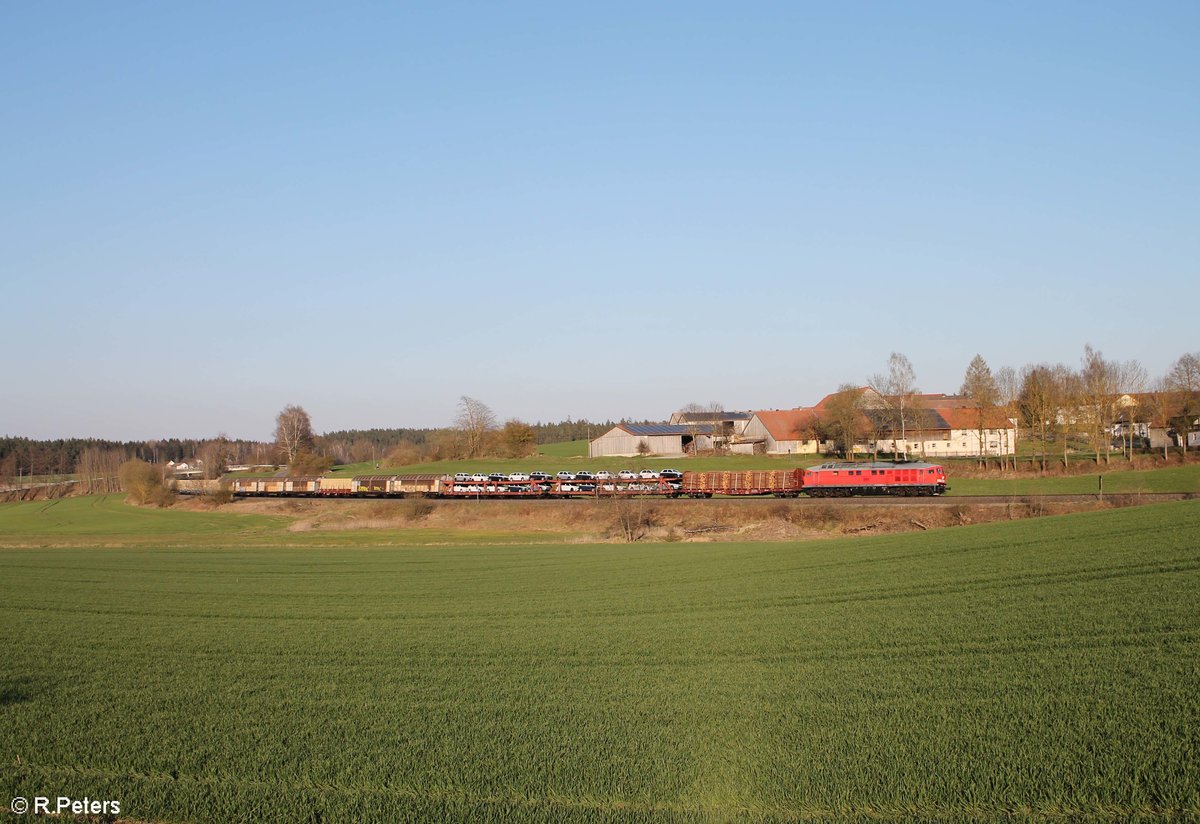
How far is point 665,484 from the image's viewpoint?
71625mm

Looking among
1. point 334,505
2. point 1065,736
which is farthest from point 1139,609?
point 334,505

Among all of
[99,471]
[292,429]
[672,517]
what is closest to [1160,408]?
[672,517]

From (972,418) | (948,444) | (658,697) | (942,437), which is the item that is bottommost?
(658,697)

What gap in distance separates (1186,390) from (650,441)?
2696 inches

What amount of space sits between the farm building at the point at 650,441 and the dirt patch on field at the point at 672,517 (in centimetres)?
6349

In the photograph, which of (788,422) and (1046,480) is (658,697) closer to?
(1046,480)

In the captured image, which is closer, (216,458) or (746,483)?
(746,483)

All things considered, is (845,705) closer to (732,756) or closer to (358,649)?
(732,756)

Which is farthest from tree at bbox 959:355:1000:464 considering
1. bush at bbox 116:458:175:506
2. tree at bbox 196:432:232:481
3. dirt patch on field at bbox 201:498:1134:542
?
tree at bbox 196:432:232:481

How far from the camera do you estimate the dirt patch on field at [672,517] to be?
164ft

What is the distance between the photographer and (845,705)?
13367 mm

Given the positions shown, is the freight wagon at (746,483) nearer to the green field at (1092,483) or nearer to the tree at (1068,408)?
the green field at (1092,483)

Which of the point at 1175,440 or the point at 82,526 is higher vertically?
the point at 1175,440

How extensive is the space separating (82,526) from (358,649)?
226 feet
